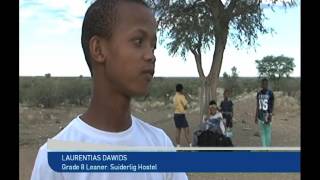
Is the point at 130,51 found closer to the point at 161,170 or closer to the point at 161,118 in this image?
the point at 161,170

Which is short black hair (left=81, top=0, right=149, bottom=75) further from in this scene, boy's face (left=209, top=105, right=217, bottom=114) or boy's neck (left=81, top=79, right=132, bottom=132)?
boy's face (left=209, top=105, right=217, bottom=114)

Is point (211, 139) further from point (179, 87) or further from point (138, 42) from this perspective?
point (138, 42)

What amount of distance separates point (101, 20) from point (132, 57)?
145 mm

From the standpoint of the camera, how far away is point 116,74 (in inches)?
60.2

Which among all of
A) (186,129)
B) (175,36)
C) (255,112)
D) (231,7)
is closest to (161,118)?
(186,129)

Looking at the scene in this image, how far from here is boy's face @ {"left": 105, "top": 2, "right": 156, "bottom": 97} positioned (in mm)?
1509

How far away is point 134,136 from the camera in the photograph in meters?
1.47

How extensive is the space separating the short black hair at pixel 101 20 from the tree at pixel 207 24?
0.56 meters

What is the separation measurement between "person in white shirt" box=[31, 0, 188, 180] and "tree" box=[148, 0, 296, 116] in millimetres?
526

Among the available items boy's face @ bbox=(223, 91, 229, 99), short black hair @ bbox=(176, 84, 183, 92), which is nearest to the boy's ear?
short black hair @ bbox=(176, 84, 183, 92)

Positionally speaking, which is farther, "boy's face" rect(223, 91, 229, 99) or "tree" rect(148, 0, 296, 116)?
"boy's face" rect(223, 91, 229, 99)

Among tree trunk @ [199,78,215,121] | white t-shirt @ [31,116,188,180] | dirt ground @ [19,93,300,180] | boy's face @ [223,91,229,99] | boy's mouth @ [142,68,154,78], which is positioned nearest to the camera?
white t-shirt @ [31,116,188,180]

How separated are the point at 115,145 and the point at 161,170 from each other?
26cm

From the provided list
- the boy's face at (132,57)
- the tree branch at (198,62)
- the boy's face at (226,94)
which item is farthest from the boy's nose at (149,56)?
the boy's face at (226,94)
